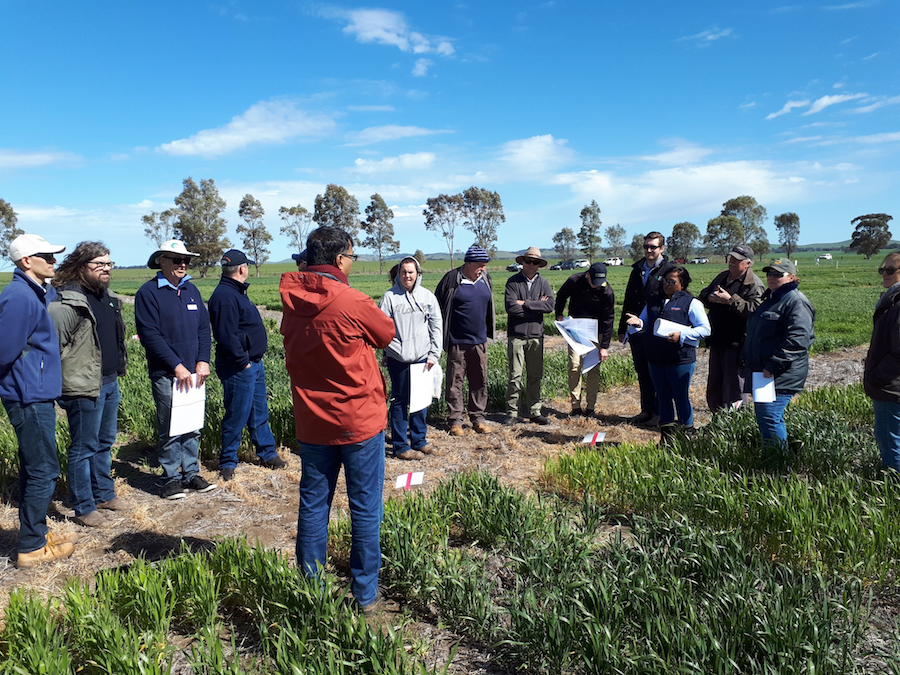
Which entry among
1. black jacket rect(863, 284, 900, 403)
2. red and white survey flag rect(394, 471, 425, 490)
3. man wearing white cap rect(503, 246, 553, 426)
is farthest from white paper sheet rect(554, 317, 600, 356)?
red and white survey flag rect(394, 471, 425, 490)

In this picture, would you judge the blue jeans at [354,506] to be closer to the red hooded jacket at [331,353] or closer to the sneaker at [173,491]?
the red hooded jacket at [331,353]

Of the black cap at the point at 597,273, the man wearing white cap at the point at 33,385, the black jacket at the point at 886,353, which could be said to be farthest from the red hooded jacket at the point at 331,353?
the black cap at the point at 597,273

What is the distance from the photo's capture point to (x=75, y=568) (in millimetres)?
3676

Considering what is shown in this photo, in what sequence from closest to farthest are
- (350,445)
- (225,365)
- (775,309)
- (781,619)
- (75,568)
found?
(781,619), (350,445), (75,568), (775,309), (225,365)

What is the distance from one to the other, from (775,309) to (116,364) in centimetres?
546

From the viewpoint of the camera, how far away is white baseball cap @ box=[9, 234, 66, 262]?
3594mm

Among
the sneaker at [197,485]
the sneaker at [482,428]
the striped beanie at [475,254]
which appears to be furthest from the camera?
the sneaker at [482,428]

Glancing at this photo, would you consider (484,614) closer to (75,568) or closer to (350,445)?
(350,445)

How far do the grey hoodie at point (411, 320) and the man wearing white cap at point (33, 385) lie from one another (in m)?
2.72

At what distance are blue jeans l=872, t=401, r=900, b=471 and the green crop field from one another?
0.69 feet

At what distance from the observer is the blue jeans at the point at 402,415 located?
5.73 metres

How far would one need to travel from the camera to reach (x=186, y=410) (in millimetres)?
4688

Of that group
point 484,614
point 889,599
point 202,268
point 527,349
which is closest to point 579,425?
point 527,349

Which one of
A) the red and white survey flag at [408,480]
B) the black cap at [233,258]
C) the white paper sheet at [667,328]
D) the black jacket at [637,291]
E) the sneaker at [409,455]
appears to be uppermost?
the black cap at [233,258]
